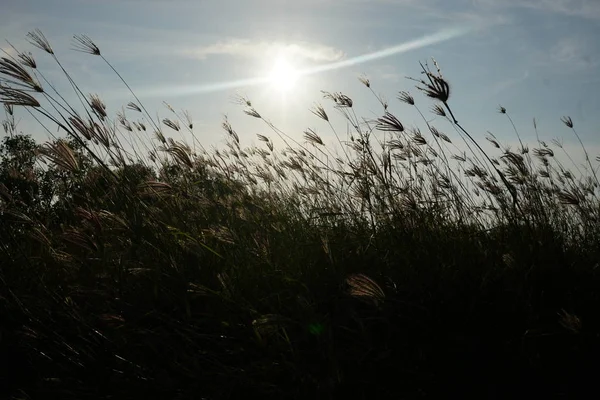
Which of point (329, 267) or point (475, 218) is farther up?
point (475, 218)

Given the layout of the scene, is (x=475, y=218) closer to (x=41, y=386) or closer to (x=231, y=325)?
(x=231, y=325)

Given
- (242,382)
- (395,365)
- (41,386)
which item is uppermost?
(395,365)

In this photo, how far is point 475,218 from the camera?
3389mm

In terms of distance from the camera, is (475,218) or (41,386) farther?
(475,218)

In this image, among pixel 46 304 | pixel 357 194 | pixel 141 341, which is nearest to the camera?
pixel 141 341

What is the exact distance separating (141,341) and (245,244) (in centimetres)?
73

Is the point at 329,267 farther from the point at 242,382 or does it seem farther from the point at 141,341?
the point at 141,341

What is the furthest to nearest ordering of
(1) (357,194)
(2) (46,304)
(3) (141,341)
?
(1) (357,194) → (2) (46,304) → (3) (141,341)

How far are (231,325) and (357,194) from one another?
1.26m

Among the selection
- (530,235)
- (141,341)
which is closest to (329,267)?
(141,341)

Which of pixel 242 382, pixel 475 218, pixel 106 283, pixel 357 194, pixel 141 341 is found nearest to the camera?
pixel 242 382

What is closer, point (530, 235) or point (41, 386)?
point (41, 386)

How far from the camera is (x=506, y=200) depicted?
3.49m

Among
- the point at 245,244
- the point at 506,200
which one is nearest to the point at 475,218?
the point at 506,200
